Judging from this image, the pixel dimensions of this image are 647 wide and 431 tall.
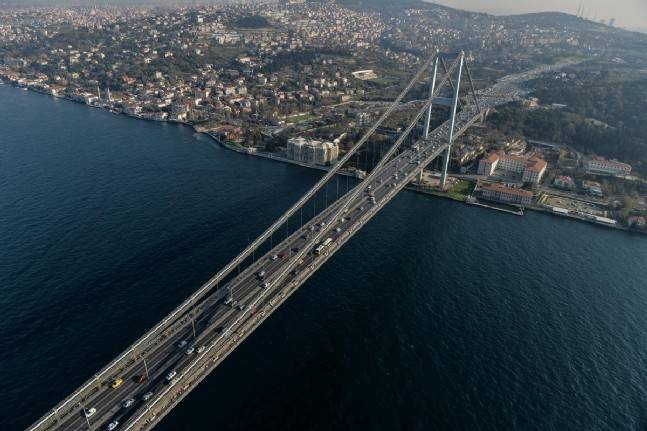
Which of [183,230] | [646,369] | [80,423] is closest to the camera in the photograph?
[80,423]

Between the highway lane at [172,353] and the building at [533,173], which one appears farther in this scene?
the building at [533,173]

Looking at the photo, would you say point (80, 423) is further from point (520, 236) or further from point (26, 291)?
point (520, 236)

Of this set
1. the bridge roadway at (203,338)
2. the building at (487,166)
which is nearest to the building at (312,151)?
the building at (487,166)

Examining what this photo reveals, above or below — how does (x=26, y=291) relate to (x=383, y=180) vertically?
below

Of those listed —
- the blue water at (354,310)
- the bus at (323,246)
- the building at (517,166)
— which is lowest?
the blue water at (354,310)

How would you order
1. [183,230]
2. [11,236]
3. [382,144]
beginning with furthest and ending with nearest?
[382,144], [183,230], [11,236]

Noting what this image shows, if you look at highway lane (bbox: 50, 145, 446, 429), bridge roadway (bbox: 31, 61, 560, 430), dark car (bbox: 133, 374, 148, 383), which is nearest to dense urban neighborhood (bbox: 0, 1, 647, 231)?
bridge roadway (bbox: 31, 61, 560, 430)

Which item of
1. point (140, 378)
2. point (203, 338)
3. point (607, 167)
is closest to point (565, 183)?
point (607, 167)

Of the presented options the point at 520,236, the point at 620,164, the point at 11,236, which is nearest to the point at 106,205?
the point at 11,236

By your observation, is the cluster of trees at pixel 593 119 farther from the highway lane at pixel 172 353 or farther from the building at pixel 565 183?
the highway lane at pixel 172 353
